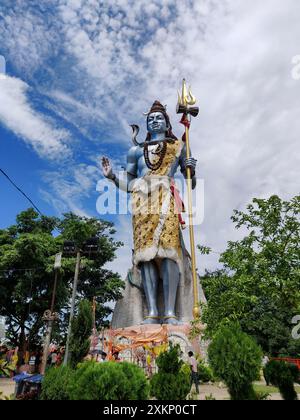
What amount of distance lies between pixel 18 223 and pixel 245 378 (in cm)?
1633

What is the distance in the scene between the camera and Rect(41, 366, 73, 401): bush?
663cm

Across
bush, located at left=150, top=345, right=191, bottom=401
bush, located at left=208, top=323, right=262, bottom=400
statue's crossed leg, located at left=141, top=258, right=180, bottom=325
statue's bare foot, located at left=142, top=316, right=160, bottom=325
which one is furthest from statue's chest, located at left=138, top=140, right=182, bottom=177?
A: bush, located at left=150, top=345, right=191, bottom=401

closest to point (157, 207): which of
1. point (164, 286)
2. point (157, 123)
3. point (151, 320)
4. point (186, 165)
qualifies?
point (186, 165)

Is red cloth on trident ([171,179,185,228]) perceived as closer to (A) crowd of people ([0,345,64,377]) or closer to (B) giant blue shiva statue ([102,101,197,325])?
(B) giant blue shiva statue ([102,101,197,325])

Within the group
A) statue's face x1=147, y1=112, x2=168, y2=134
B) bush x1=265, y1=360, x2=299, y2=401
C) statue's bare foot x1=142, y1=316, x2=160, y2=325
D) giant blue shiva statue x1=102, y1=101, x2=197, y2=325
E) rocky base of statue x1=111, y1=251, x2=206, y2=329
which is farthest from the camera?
statue's face x1=147, y1=112, x2=168, y2=134

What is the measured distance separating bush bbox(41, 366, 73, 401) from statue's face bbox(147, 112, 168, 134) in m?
13.6

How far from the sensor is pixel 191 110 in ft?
60.0

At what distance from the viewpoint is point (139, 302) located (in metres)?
17.6

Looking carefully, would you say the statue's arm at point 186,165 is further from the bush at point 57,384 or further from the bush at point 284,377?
the bush at point 57,384

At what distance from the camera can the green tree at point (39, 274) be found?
18.0m

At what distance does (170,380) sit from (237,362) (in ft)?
3.56

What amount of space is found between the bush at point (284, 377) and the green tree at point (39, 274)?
36.3 ft
